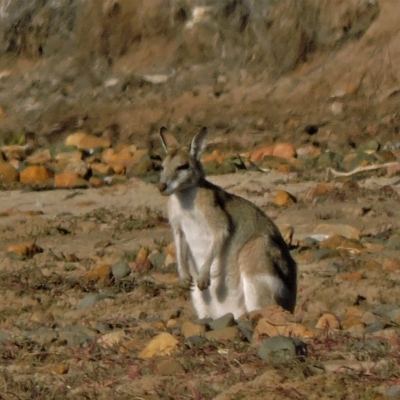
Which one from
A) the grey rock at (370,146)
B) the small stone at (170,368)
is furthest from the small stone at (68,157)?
the small stone at (170,368)

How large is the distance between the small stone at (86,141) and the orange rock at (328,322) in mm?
7956

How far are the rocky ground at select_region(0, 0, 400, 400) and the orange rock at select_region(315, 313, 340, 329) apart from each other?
2cm

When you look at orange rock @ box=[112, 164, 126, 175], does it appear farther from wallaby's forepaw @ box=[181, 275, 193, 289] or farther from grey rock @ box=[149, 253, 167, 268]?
wallaby's forepaw @ box=[181, 275, 193, 289]

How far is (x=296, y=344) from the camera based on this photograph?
563 centimetres

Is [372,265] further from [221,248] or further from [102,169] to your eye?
[102,169]

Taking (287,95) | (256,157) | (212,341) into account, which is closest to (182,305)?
(212,341)

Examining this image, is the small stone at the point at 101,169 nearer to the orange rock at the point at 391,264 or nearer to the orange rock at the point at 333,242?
the orange rock at the point at 333,242

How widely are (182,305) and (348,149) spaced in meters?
6.11

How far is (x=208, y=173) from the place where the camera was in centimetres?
1252

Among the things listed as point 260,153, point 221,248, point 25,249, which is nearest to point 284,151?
point 260,153

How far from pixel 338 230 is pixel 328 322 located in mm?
3094

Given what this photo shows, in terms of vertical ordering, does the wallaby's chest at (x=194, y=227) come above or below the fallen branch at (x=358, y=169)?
above

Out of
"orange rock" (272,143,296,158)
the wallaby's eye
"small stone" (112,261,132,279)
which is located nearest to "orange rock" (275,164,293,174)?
"orange rock" (272,143,296,158)

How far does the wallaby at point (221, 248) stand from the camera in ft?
24.4
